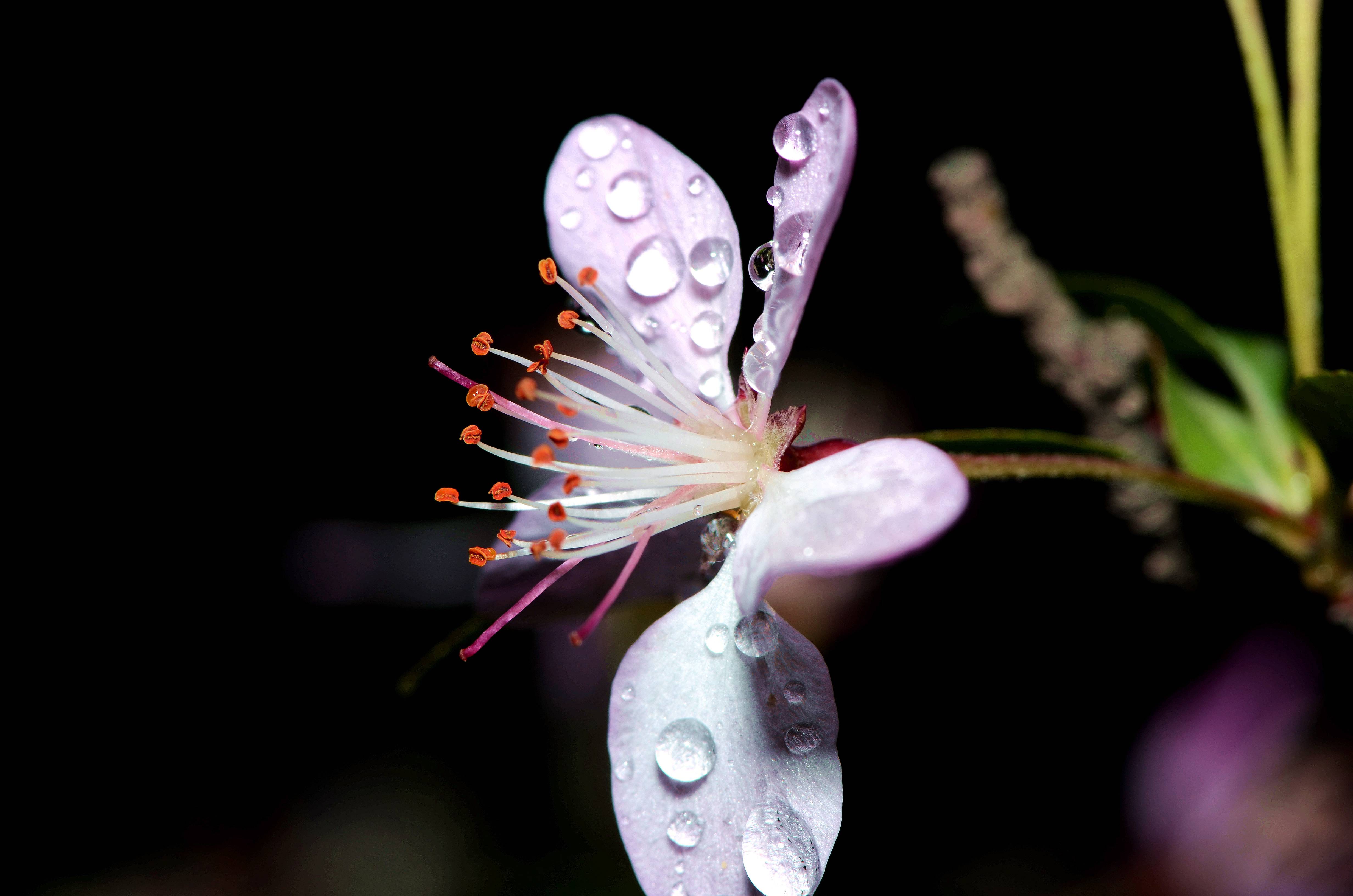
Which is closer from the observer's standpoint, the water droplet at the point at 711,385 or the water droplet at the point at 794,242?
the water droplet at the point at 794,242

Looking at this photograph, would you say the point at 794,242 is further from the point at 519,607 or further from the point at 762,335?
the point at 519,607

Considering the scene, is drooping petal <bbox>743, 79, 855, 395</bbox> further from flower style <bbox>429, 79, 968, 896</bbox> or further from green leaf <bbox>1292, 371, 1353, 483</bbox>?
green leaf <bbox>1292, 371, 1353, 483</bbox>

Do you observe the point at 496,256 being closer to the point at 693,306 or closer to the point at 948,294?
the point at 948,294

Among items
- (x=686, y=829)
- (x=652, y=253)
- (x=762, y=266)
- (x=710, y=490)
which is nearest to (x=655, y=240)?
(x=652, y=253)

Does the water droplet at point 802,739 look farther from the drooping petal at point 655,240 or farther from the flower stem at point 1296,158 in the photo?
the flower stem at point 1296,158

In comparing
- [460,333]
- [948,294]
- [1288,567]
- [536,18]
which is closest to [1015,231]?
[948,294]

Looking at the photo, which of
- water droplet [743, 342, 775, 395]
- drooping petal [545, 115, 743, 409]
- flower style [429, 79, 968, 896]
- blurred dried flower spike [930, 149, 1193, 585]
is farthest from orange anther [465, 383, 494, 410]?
blurred dried flower spike [930, 149, 1193, 585]

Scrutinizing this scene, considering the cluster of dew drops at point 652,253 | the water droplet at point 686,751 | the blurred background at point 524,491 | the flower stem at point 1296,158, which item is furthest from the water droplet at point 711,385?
the flower stem at point 1296,158
